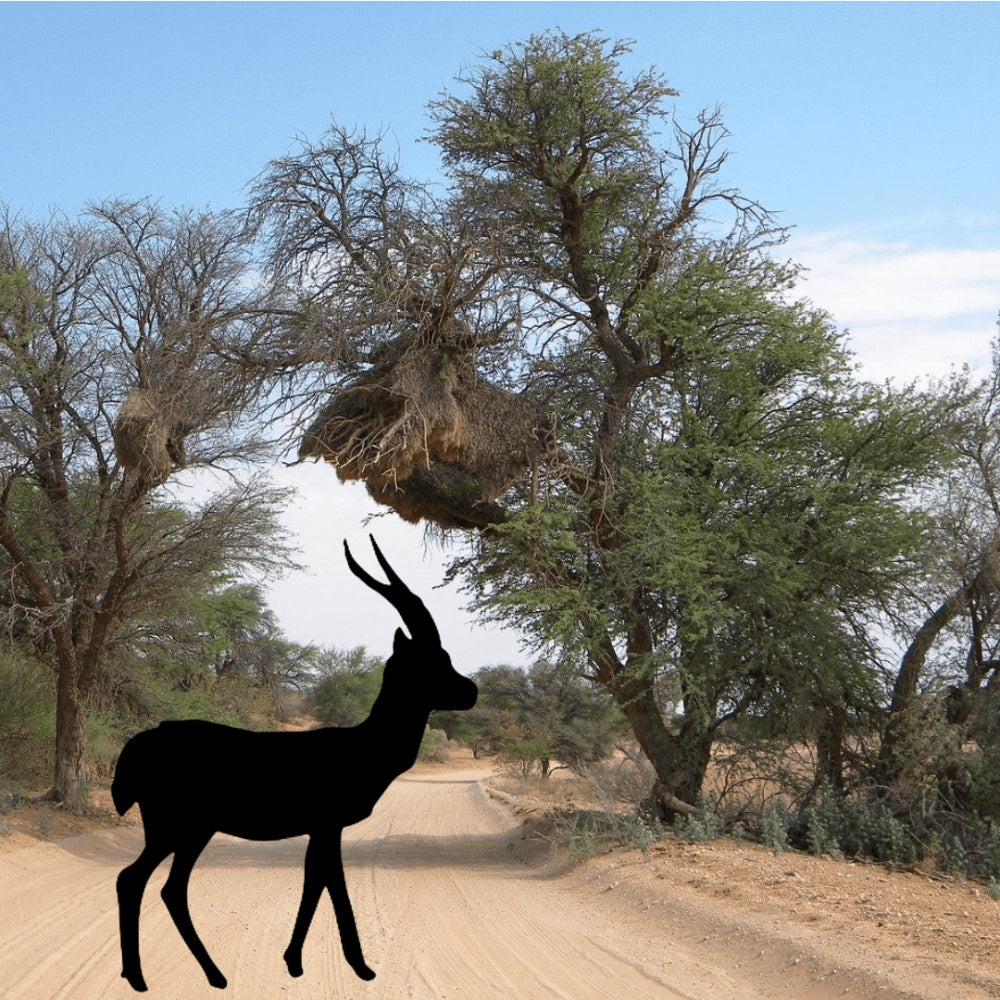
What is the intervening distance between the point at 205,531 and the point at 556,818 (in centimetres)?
686

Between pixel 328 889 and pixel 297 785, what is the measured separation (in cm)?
24

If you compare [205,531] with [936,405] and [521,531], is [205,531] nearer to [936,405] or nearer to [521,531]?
[521,531]

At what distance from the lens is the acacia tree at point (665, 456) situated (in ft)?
51.9

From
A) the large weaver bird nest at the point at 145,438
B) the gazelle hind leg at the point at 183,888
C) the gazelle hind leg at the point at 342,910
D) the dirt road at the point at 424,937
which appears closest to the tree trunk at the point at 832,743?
the dirt road at the point at 424,937

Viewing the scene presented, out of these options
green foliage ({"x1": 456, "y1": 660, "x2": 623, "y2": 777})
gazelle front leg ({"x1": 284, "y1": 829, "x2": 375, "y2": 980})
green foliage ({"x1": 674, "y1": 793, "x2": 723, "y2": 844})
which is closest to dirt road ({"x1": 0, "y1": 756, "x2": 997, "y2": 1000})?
green foliage ({"x1": 674, "y1": 793, "x2": 723, "y2": 844})

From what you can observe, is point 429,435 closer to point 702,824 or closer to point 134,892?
point 134,892

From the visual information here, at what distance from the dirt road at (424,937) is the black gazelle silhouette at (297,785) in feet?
9.72

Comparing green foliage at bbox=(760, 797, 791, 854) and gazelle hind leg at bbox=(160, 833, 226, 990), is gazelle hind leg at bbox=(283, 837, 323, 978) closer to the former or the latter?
gazelle hind leg at bbox=(160, 833, 226, 990)

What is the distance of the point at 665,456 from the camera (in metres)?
17.0

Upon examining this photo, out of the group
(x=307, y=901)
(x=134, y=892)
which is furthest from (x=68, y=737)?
(x=307, y=901)

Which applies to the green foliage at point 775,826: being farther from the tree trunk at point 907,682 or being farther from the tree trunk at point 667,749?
the tree trunk at point 907,682

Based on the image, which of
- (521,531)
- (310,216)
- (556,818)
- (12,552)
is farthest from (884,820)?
(12,552)

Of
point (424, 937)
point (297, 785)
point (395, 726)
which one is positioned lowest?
point (424, 937)

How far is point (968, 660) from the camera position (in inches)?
698
